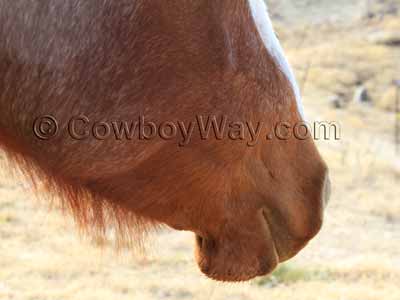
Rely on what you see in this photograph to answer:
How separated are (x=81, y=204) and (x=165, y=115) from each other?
428mm

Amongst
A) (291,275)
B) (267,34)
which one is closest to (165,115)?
(267,34)

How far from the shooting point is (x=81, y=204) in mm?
2215

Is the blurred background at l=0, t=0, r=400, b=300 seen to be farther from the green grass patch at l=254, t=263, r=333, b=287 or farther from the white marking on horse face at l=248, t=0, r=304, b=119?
the white marking on horse face at l=248, t=0, r=304, b=119

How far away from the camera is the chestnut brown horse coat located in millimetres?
1902

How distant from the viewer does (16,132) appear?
199 centimetres

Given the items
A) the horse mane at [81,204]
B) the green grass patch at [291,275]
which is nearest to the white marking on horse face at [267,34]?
the horse mane at [81,204]

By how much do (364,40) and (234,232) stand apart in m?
23.9

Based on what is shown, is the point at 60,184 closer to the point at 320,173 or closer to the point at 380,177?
the point at 320,173

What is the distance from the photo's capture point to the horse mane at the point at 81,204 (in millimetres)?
2121

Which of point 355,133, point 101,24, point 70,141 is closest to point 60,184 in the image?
point 70,141

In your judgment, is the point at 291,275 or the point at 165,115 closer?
the point at 165,115

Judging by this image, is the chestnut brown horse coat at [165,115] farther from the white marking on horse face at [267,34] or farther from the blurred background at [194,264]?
the blurred background at [194,264]

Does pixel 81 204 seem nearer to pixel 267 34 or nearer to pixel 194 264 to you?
pixel 267 34

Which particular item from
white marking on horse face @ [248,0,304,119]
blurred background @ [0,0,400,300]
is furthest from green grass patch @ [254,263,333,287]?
white marking on horse face @ [248,0,304,119]
